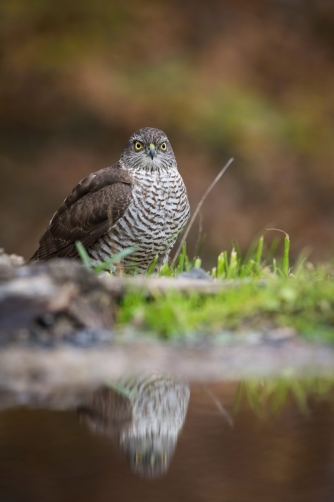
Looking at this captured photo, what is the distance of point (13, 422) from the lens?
307 centimetres

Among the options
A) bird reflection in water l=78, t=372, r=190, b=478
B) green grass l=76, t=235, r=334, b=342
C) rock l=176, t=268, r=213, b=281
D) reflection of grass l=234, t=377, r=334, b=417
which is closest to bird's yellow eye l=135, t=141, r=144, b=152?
rock l=176, t=268, r=213, b=281

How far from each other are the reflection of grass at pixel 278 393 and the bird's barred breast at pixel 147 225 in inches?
114

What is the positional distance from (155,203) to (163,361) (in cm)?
275

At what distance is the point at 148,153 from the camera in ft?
22.6

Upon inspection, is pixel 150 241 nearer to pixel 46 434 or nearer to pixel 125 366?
pixel 125 366

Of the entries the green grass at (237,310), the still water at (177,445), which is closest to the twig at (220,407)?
the still water at (177,445)

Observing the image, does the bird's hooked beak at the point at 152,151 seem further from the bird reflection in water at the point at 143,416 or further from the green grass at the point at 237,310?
the bird reflection in water at the point at 143,416

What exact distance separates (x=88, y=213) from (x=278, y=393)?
339 centimetres

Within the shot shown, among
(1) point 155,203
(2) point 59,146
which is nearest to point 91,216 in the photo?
(1) point 155,203

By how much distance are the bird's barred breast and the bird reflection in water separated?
2.78 metres

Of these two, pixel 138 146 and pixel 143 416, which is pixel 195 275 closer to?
pixel 143 416

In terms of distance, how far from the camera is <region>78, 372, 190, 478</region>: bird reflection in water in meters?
2.87

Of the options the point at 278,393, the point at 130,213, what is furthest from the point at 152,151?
the point at 278,393

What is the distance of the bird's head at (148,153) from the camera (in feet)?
22.5
